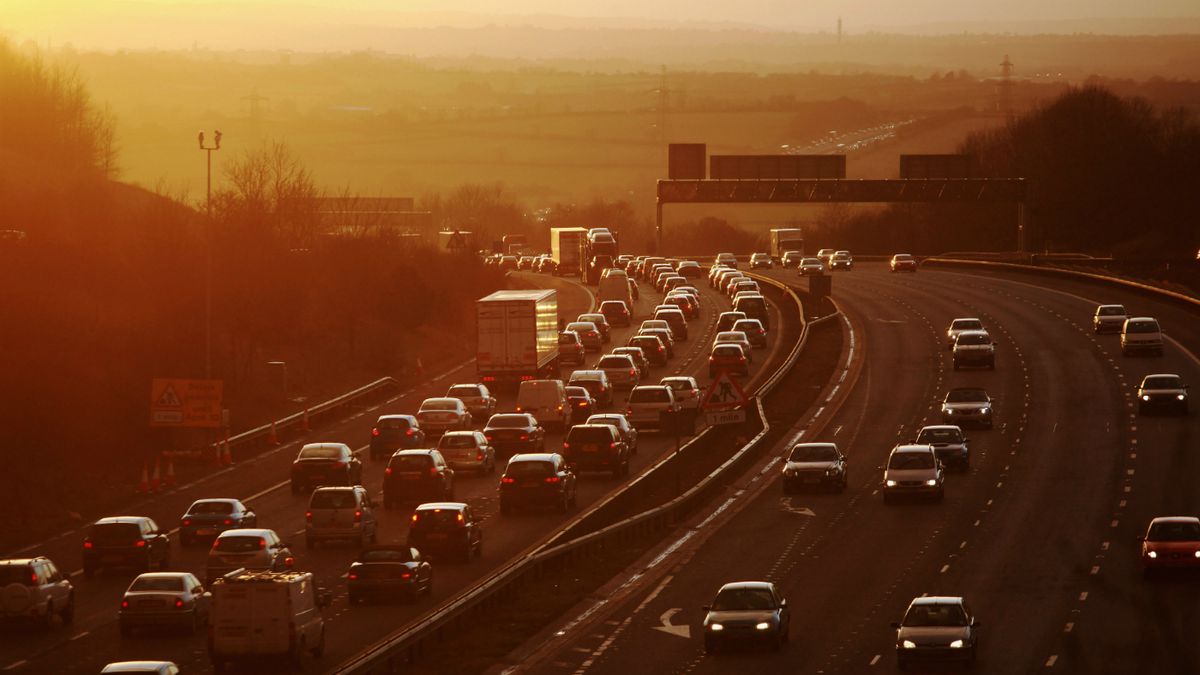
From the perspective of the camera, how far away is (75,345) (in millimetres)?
64125

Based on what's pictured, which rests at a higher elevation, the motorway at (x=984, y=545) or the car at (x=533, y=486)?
the car at (x=533, y=486)

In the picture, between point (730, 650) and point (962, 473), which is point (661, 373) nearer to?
point (962, 473)

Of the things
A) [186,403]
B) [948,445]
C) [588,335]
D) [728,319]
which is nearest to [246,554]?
[186,403]

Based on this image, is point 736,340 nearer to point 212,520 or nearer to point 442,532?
point 212,520

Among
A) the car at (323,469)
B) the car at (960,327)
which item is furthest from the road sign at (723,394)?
the car at (960,327)

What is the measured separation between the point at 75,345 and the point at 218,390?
37.4 ft

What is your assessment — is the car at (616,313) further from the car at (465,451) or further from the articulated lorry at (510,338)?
the car at (465,451)

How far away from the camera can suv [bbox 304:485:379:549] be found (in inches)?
1583

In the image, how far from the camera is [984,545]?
41375 mm

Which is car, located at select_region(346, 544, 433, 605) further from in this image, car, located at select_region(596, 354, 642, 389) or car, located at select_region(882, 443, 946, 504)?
car, located at select_region(596, 354, 642, 389)

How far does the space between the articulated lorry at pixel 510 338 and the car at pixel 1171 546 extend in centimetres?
3207

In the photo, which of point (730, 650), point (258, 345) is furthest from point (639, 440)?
point (258, 345)

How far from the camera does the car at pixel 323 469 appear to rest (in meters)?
48.4

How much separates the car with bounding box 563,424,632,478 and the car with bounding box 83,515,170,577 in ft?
48.9
